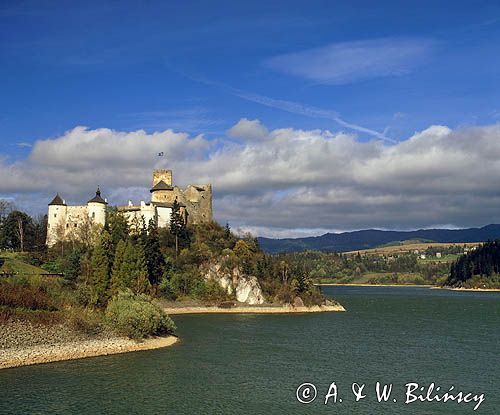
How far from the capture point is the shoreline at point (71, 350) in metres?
36.2

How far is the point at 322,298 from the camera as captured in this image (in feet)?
288

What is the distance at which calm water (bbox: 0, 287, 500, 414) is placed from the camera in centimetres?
2850

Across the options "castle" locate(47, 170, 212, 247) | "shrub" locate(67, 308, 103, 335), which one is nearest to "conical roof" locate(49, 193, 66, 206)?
"castle" locate(47, 170, 212, 247)

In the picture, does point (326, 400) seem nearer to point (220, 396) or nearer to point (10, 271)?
point (220, 396)

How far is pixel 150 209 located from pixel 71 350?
48.0 meters

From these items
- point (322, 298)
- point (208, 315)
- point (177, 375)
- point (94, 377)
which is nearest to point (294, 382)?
point (177, 375)

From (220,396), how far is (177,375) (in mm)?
Answer: 5465

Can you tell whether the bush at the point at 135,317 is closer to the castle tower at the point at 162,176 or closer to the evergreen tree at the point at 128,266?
the evergreen tree at the point at 128,266

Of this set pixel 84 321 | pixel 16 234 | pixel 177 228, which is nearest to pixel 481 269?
pixel 177 228

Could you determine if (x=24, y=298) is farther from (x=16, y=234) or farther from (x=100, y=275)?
(x=16, y=234)

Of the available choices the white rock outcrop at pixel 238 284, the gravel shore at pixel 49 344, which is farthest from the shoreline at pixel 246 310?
the gravel shore at pixel 49 344

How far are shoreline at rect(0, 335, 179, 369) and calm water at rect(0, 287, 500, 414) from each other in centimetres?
119

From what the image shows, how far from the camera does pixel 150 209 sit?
86.4 m

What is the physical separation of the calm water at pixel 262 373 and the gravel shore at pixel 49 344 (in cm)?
131
